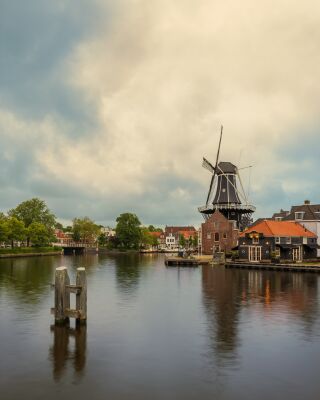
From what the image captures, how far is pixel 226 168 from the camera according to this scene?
11088 cm

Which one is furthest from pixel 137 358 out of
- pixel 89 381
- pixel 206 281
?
pixel 206 281

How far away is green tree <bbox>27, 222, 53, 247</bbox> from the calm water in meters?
100

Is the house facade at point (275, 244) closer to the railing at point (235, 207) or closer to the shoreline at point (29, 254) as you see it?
the railing at point (235, 207)

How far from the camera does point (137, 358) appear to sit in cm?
2148

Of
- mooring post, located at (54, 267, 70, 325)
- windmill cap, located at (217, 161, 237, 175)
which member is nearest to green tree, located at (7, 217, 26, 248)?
windmill cap, located at (217, 161, 237, 175)

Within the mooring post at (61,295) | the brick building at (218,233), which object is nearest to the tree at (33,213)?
the brick building at (218,233)

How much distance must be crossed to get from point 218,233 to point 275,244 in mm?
21872

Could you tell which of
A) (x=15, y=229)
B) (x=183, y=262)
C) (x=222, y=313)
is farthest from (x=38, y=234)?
(x=222, y=313)

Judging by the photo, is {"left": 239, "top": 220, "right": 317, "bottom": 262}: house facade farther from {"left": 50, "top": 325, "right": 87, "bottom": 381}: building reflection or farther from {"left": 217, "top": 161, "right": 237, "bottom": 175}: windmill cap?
{"left": 50, "top": 325, "right": 87, "bottom": 381}: building reflection

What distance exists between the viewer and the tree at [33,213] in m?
156

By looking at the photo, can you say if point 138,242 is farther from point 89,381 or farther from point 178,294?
point 89,381

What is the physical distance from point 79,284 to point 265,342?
36.8 feet

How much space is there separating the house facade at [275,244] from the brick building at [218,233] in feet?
46.7

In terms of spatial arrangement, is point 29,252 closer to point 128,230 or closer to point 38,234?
point 38,234
